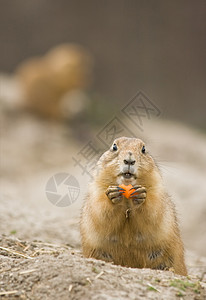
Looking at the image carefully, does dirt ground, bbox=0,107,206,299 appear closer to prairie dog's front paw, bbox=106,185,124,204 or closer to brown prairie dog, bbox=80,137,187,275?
brown prairie dog, bbox=80,137,187,275

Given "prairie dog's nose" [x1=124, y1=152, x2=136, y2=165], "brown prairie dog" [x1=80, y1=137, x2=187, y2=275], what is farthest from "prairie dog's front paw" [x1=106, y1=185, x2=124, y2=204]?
"prairie dog's nose" [x1=124, y1=152, x2=136, y2=165]

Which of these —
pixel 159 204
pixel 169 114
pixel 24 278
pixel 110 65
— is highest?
pixel 110 65

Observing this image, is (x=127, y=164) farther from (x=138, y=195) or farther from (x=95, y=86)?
(x=95, y=86)

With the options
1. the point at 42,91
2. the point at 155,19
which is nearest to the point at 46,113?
the point at 42,91

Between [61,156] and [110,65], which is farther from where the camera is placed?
[110,65]

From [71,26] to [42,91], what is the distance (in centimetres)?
561

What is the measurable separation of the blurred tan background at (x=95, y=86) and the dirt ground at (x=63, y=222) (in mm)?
50

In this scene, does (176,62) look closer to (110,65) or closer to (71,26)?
(110,65)

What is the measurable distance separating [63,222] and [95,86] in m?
12.8

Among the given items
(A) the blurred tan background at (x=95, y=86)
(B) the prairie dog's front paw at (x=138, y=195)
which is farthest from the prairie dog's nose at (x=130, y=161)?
(A) the blurred tan background at (x=95, y=86)

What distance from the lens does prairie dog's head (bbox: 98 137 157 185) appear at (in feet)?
14.4

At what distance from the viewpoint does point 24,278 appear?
368 cm

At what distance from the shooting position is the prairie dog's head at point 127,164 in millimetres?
4383

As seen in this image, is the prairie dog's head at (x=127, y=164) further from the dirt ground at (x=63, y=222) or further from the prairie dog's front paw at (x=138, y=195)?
the dirt ground at (x=63, y=222)
